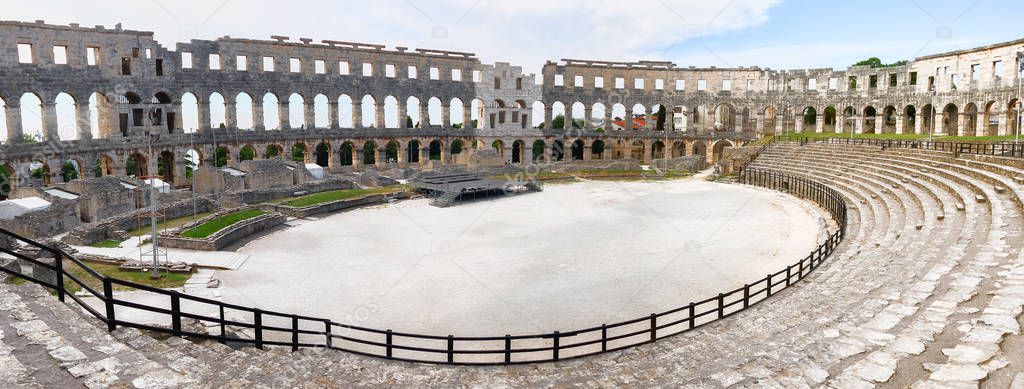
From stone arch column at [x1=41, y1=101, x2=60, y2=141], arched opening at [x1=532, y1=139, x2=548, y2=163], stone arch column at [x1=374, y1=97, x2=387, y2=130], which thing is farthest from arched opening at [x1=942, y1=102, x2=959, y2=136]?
stone arch column at [x1=41, y1=101, x2=60, y2=141]

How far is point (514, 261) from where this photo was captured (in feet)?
70.1

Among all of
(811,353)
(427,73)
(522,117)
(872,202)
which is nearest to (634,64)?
(522,117)

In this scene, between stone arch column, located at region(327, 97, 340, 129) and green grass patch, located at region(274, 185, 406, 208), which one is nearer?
green grass patch, located at region(274, 185, 406, 208)

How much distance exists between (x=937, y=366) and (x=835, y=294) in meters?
5.12

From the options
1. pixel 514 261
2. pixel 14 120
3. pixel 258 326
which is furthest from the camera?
pixel 14 120

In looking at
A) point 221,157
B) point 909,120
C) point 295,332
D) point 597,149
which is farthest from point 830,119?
point 295,332

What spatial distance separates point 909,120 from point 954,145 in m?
32.1

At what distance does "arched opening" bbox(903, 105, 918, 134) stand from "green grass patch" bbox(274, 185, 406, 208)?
41.9m

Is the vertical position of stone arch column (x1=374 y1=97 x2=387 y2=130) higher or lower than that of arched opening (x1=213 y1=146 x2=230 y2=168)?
higher

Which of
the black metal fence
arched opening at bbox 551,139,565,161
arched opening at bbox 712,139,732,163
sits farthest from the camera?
arched opening at bbox 712,139,732,163

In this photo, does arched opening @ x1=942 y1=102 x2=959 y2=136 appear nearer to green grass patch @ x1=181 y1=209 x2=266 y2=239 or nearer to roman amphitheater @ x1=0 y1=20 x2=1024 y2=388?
roman amphitheater @ x1=0 y1=20 x2=1024 y2=388

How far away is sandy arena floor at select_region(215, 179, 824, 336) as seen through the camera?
16078mm

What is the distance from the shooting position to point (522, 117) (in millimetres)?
58812

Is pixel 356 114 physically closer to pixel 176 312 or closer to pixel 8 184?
pixel 8 184
